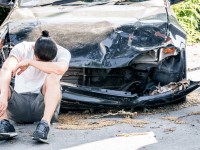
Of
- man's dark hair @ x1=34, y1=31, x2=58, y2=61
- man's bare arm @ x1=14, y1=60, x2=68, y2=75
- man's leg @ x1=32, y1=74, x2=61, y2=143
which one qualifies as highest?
man's dark hair @ x1=34, y1=31, x2=58, y2=61

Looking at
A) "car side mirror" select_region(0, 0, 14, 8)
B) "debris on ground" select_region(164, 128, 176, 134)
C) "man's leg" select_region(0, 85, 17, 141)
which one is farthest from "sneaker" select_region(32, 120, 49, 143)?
"car side mirror" select_region(0, 0, 14, 8)

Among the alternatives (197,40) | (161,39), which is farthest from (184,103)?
(197,40)

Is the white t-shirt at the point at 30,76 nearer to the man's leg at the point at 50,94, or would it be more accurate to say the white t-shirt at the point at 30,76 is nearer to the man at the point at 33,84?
the man at the point at 33,84

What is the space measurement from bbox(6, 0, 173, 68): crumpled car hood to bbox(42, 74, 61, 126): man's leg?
23.2 inches

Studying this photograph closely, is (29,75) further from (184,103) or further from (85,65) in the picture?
(184,103)

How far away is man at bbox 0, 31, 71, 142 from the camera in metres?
5.21

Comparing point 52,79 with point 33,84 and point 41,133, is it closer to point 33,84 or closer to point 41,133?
point 33,84

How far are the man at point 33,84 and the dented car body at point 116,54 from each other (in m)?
0.43

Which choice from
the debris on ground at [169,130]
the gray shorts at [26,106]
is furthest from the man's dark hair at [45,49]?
the debris on ground at [169,130]

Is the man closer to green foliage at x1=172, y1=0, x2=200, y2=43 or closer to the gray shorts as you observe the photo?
the gray shorts

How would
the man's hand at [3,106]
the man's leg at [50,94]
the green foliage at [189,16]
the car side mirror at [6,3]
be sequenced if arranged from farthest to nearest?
the green foliage at [189,16] < the car side mirror at [6,3] < the man's leg at [50,94] < the man's hand at [3,106]

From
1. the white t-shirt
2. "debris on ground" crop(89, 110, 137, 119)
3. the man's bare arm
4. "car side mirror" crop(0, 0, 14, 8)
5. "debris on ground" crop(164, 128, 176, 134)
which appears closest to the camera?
the man's bare arm

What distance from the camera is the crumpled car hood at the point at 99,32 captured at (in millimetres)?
6004

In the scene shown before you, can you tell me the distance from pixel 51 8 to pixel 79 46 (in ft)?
4.01
